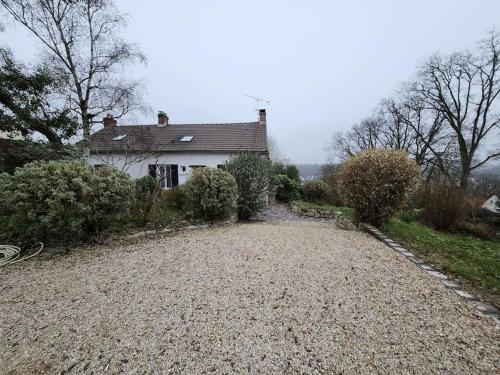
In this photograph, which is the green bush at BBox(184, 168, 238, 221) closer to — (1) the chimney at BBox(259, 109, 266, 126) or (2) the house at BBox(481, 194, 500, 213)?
(1) the chimney at BBox(259, 109, 266, 126)

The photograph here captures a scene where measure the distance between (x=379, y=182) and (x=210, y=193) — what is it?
439cm

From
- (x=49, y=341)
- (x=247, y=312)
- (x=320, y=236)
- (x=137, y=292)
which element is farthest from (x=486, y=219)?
(x=49, y=341)

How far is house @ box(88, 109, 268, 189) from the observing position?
42.3 feet

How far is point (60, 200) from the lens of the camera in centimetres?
362

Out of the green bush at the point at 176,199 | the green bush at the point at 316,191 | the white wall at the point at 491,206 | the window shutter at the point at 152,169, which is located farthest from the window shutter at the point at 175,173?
the white wall at the point at 491,206

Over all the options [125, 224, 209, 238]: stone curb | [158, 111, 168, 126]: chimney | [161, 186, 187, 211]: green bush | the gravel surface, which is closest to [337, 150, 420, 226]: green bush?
the gravel surface

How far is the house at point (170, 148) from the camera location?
1290 centimetres

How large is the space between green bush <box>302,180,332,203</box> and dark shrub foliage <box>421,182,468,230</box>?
202 inches

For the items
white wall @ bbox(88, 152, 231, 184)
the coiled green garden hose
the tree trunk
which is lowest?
the coiled green garden hose

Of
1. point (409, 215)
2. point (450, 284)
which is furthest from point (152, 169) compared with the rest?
point (450, 284)

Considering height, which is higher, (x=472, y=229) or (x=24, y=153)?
(x=24, y=153)

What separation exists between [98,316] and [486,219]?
14.1 metres

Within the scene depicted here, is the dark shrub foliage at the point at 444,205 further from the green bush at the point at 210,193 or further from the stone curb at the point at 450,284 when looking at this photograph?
the green bush at the point at 210,193

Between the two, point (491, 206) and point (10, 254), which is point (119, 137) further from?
point (491, 206)
